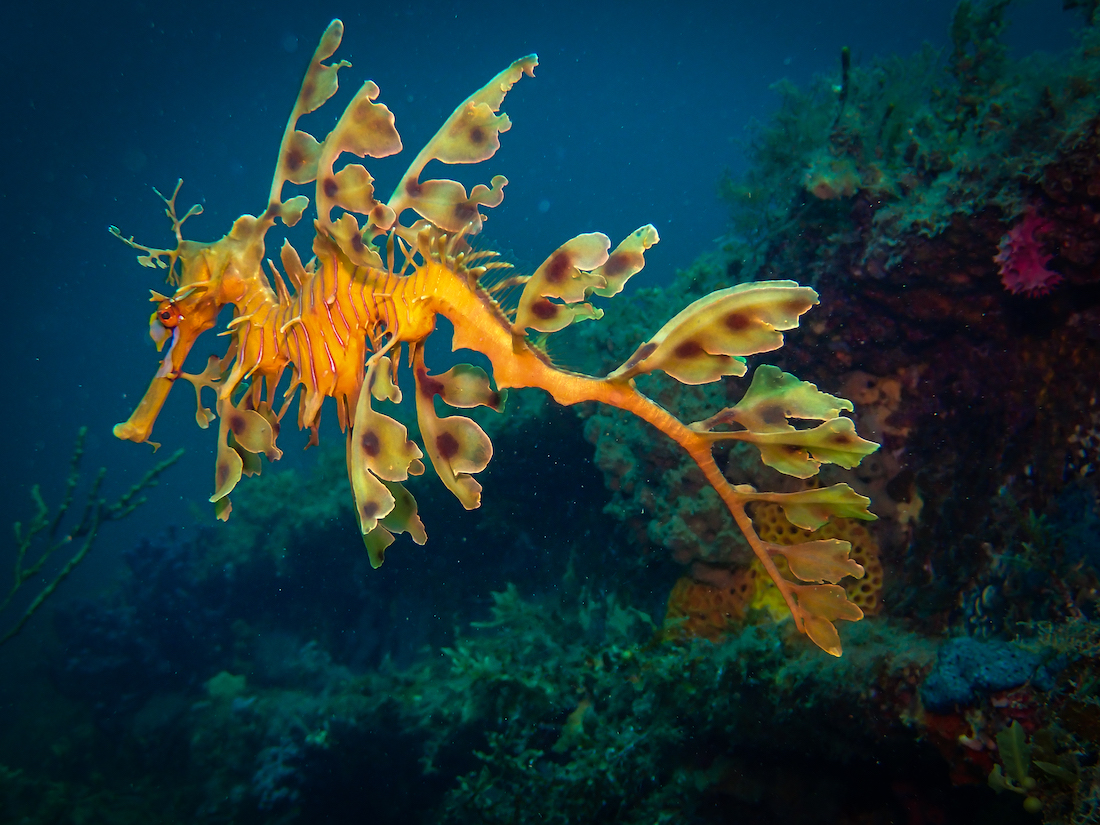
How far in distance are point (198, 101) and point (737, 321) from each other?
104 feet

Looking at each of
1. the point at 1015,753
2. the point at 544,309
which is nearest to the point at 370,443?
the point at 544,309

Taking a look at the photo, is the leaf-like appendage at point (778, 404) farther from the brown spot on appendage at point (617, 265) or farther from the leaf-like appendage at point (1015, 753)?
the leaf-like appendage at point (1015, 753)

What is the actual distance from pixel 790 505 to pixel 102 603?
12383 mm

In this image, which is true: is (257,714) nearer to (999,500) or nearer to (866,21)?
(999,500)

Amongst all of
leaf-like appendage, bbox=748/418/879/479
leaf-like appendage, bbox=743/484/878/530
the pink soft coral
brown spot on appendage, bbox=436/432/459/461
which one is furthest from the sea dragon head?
the pink soft coral

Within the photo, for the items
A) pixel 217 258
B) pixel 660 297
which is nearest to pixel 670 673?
pixel 217 258

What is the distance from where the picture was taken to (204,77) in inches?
894

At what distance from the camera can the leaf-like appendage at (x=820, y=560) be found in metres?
1.30

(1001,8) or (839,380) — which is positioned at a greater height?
(1001,8)

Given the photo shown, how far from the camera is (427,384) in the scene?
1428 millimetres

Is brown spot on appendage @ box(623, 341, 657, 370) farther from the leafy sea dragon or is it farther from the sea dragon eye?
the sea dragon eye

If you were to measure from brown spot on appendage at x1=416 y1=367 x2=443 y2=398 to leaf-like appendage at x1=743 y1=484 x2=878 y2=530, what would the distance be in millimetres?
842

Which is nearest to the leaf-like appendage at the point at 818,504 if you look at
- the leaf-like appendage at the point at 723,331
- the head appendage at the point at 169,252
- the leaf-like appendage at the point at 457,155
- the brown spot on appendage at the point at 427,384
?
the leaf-like appendage at the point at 723,331

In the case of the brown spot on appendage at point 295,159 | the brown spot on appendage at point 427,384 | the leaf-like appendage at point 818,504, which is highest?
the brown spot on appendage at point 295,159
